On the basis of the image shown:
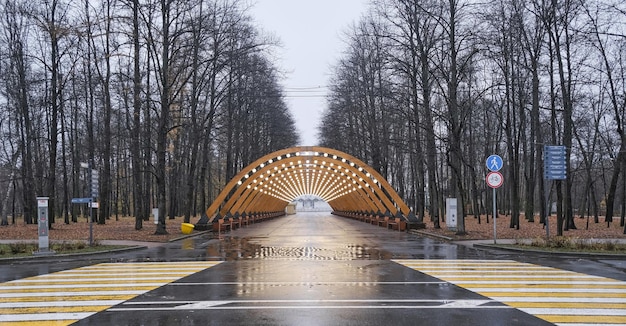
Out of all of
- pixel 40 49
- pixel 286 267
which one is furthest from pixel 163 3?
pixel 286 267

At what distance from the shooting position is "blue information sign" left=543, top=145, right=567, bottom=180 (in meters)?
21.2

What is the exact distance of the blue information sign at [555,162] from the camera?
21188mm

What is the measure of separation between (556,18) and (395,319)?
2253 cm

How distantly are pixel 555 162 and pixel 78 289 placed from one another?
1821 cm

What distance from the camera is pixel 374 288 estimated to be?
11.0 metres

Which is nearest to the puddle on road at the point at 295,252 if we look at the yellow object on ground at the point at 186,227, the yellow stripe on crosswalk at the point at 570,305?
the yellow object on ground at the point at 186,227

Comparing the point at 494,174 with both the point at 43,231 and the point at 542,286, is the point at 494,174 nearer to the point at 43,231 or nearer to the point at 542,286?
the point at 542,286

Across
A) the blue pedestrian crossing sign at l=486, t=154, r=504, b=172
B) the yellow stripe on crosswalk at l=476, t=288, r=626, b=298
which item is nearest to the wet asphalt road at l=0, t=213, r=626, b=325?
the yellow stripe on crosswalk at l=476, t=288, r=626, b=298

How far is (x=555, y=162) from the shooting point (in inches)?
838

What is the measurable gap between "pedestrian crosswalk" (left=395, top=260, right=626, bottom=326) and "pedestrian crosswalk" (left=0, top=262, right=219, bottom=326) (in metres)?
6.92

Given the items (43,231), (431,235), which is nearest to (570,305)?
(43,231)

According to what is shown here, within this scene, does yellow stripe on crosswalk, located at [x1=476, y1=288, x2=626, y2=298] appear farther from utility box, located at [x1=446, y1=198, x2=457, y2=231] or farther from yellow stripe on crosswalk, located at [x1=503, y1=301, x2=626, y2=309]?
utility box, located at [x1=446, y1=198, x2=457, y2=231]

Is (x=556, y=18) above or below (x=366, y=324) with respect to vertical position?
above

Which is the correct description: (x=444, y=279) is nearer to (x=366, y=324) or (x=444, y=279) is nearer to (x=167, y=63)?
Result: (x=366, y=324)
